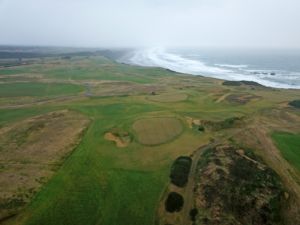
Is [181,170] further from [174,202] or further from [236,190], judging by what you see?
[236,190]

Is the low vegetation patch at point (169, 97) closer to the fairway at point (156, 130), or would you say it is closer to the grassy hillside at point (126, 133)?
the grassy hillside at point (126, 133)

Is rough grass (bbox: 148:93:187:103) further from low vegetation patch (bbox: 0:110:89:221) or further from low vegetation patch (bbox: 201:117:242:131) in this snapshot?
low vegetation patch (bbox: 0:110:89:221)

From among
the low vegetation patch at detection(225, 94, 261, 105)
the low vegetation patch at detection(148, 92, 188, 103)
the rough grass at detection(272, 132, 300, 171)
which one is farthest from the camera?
the low vegetation patch at detection(148, 92, 188, 103)

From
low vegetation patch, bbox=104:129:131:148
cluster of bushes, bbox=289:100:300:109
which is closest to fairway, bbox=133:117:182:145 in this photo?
low vegetation patch, bbox=104:129:131:148

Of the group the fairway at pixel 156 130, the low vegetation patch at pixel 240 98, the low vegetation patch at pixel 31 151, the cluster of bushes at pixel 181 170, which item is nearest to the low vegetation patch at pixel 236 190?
the cluster of bushes at pixel 181 170

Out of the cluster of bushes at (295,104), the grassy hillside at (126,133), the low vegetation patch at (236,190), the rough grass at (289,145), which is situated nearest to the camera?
the low vegetation patch at (236,190)

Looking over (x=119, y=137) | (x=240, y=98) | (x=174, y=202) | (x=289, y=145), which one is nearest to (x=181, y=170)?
(x=174, y=202)
